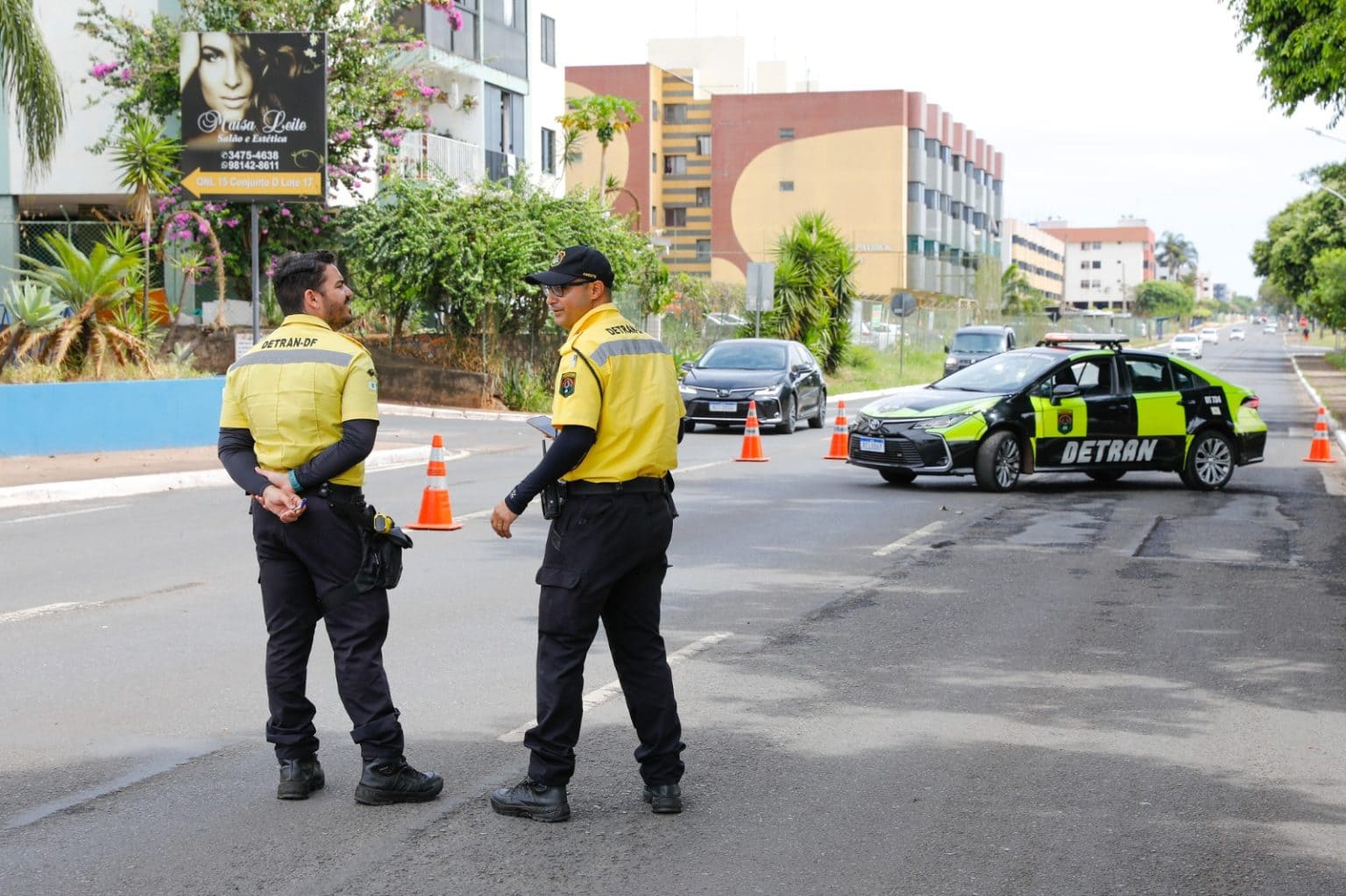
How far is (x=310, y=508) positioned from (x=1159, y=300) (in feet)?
619

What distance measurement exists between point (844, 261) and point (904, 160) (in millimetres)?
39391

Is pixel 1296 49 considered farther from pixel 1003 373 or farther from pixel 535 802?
pixel 535 802

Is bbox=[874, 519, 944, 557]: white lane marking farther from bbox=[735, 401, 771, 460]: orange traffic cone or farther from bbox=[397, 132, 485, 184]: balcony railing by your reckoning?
bbox=[397, 132, 485, 184]: balcony railing

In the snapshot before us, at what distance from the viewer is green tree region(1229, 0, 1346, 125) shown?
1795 cm

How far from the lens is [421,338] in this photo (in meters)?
30.7

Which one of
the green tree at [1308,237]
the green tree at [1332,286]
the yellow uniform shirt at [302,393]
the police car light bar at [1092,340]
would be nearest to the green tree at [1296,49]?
the police car light bar at [1092,340]

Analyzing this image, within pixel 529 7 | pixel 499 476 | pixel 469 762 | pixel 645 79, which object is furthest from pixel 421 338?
pixel 645 79

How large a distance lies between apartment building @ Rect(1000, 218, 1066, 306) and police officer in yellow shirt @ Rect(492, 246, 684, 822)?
125m

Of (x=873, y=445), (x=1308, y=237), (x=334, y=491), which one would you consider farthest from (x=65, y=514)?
(x=1308, y=237)

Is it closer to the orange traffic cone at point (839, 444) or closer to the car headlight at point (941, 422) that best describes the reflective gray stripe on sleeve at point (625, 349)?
the car headlight at point (941, 422)

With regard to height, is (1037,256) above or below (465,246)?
above

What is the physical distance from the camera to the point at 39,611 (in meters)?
9.30

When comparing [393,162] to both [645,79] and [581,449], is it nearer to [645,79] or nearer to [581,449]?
[581,449]

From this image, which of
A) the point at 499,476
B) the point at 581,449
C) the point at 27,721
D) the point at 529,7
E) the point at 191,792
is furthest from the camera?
the point at 529,7
